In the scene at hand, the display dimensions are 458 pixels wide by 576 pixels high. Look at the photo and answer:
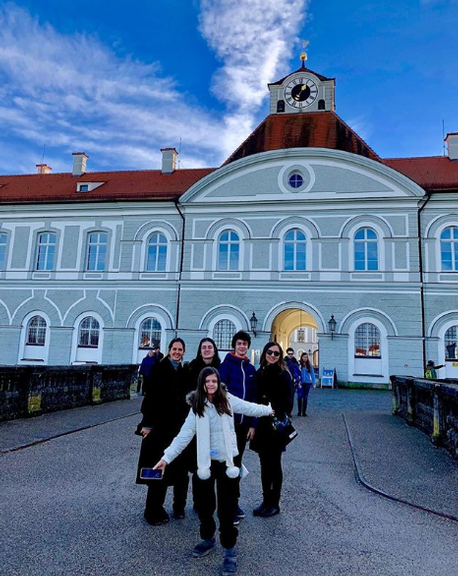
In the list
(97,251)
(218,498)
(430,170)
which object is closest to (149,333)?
(97,251)

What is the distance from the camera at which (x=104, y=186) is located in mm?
28234

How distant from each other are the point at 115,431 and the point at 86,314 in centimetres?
1682

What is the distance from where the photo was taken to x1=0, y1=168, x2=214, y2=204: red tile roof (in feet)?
86.0

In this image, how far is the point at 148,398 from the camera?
4.93 metres

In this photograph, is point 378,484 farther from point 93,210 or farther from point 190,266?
point 93,210

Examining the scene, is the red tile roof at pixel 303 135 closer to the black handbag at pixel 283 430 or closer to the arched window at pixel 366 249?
the arched window at pixel 366 249

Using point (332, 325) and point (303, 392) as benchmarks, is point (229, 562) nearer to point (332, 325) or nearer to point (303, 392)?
point (303, 392)

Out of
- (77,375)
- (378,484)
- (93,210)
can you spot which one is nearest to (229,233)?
(93,210)

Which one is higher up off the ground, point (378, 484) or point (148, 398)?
point (148, 398)

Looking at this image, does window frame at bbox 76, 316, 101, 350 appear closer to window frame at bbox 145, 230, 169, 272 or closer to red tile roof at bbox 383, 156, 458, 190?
window frame at bbox 145, 230, 169, 272

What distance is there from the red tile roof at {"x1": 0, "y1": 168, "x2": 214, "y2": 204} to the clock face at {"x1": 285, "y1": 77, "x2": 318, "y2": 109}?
6.41 meters

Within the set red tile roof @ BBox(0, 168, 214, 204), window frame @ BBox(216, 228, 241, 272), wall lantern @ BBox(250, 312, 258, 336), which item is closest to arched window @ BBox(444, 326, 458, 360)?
wall lantern @ BBox(250, 312, 258, 336)

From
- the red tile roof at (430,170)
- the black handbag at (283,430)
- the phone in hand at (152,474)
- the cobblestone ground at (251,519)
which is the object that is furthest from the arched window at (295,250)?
the phone in hand at (152,474)

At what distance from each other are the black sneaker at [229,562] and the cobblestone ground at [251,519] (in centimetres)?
12
